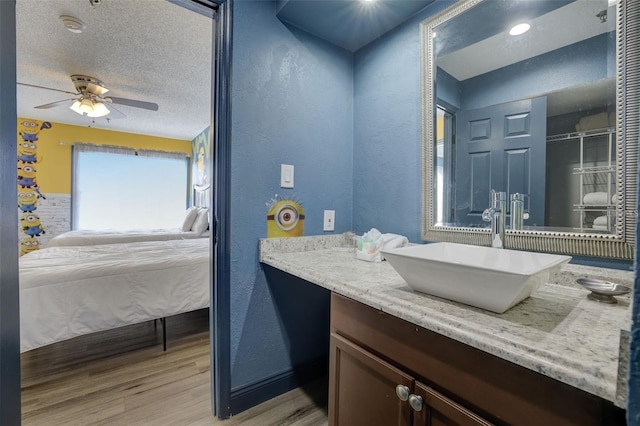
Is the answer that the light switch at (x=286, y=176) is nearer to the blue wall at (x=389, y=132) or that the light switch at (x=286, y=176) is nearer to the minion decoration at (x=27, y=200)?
the blue wall at (x=389, y=132)

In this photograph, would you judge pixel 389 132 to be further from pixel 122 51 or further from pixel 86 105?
pixel 86 105

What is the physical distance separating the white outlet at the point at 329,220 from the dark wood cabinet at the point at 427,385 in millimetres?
751

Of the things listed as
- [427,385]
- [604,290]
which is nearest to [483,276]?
[427,385]

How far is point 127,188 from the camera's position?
17.0 feet

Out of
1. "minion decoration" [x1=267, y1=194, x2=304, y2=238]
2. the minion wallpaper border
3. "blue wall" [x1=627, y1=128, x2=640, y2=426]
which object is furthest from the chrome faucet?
the minion wallpaper border

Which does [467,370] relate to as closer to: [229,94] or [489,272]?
[489,272]

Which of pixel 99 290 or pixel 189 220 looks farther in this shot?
pixel 189 220

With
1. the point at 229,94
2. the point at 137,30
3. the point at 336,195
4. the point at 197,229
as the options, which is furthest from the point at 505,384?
the point at 197,229

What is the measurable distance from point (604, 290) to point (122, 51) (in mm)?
3608

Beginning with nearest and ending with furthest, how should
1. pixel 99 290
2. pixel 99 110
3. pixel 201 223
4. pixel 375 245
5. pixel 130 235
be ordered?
pixel 375 245 → pixel 99 290 → pixel 99 110 → pixel 130 235 → pixel 201 223

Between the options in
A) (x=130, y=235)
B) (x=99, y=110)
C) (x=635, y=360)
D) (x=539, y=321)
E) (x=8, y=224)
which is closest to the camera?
(x=635, y=360)

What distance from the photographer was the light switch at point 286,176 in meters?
1.51

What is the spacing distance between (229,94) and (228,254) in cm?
78

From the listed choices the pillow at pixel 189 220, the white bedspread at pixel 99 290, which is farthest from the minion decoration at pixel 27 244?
the white bedspread at pixel 99 290
